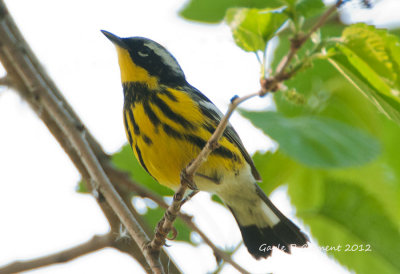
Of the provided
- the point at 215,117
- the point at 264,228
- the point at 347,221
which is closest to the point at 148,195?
the point at 215,117

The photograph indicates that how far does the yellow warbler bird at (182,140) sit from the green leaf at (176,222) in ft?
0.72

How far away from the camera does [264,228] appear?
13.0 ft

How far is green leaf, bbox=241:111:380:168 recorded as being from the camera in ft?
6.91

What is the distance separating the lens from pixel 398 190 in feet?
9.66

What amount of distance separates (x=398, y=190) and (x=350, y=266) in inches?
20.5

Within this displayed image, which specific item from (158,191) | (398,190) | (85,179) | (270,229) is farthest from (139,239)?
(270,229)

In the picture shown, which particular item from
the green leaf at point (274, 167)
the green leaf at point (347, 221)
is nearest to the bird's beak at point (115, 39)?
the green leaf at point (274, 167)

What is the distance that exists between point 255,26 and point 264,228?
2.64 metres

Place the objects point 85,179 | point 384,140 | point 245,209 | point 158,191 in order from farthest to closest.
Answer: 1. point 245,209
2. point 158,191
3. point 384,140
4. point 85,179

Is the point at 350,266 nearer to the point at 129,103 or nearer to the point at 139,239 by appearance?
the point at 139,239

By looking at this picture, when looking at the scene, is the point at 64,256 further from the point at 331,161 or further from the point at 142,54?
the point at 142,54

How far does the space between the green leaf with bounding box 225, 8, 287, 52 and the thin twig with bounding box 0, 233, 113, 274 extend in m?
1.29

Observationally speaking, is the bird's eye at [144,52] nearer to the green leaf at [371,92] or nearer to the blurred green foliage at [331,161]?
the blurred green foliage at [331,161]

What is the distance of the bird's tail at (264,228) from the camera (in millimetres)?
3826
